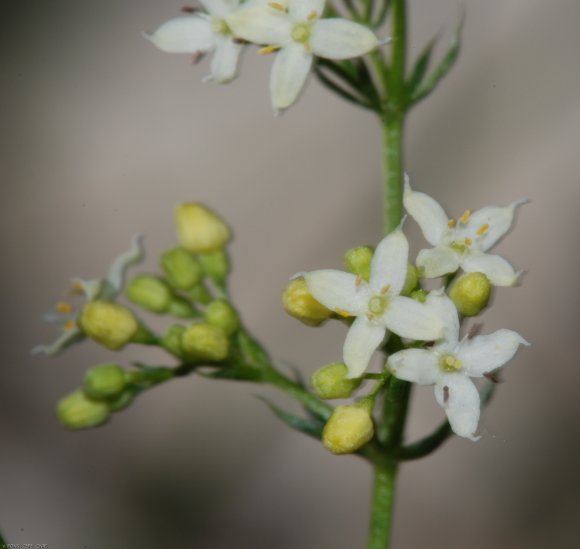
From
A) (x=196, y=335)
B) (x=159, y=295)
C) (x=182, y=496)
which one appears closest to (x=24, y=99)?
(x=182, y=496)

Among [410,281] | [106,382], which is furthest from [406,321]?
[106,382]

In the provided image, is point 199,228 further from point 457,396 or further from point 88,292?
point 457,396

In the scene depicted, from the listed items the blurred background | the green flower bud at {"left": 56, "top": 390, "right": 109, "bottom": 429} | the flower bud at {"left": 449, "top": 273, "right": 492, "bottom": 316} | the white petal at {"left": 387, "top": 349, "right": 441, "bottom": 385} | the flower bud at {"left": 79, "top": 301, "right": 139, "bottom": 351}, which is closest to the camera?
the white petal at {"left": 387, "top": 349, "right": 441, "bottom": 385}

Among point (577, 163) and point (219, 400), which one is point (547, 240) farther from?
point (219, 400)

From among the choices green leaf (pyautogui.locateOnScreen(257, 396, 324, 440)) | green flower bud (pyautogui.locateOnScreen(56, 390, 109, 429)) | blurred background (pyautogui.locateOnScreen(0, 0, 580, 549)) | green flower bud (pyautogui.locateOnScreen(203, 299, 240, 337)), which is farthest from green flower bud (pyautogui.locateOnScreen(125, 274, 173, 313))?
blurred background (pyautogui.locateOnScreen(0, 0, 580, 549))

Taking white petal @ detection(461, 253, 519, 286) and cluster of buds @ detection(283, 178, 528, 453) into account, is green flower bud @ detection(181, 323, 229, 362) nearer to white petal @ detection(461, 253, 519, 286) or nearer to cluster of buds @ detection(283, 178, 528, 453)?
cluster of buds @ detection(283, 178, 528, 453)

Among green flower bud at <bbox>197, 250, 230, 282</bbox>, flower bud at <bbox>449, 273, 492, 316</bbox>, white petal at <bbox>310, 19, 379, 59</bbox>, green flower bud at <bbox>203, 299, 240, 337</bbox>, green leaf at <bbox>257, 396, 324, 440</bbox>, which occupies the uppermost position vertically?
white petal at <bbox>310, 19, 379, 59</bbox>

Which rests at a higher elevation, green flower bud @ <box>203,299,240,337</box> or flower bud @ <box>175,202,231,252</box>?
flower bud @ <box>175,202,231,252</box>
